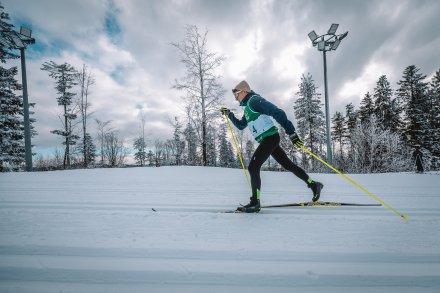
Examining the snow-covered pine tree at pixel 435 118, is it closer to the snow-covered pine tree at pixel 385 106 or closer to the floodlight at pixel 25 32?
the snow-covered pine tree at pixel 385 106

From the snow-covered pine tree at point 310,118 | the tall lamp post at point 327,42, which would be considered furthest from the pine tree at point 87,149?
the snow-covered pine tree at point 310,118

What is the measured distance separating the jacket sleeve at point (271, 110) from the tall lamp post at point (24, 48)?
500 inches

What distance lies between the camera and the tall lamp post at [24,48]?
1105 cm

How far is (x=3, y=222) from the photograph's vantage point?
2578 mm

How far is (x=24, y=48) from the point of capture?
11.4 m

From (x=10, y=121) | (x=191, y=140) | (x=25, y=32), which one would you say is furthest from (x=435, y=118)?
(x=10, y=121)

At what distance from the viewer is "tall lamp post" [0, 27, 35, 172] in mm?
11055

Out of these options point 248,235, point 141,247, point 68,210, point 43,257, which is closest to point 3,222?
point 68,210

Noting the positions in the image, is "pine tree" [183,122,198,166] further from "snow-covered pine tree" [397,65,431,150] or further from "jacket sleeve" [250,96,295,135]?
"snow-covered pine tree" [397,65,431,150]

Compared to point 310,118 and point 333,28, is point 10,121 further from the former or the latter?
point 310,118

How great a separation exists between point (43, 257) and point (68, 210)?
166 centimetres

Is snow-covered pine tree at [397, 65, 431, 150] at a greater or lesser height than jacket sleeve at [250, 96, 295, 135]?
greater

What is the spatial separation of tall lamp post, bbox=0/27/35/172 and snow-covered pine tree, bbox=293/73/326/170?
3116 centimetres

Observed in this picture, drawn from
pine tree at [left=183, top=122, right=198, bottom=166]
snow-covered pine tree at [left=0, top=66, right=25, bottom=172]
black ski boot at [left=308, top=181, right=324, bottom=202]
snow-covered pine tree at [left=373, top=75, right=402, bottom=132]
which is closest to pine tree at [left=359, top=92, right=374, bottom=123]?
snow-covered pine tree at [left=373, top=75, right=402, bottom=132]
